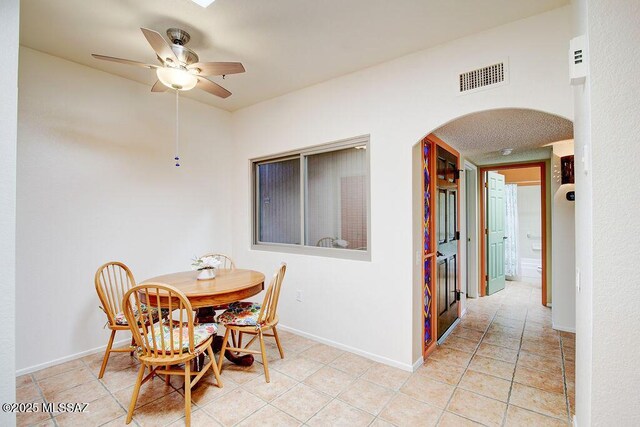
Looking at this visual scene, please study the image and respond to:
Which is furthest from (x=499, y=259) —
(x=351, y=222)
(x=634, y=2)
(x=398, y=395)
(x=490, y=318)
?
(x=634, y=2)

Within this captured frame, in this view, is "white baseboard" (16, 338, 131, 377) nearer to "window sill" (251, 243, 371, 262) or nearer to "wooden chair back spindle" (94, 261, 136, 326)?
"wooden chair back spindle" (94, 261, 136, 326)

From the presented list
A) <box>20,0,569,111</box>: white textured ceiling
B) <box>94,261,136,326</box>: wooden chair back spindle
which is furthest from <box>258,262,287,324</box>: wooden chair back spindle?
<box>20,0,569,111</box>: white textured ceiling

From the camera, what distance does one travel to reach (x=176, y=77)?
210 centimetres

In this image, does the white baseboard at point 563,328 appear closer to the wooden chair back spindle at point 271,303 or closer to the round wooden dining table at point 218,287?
the wooden chair back spindle at point 271,303

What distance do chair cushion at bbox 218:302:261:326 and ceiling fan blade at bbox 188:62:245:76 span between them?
188 cm

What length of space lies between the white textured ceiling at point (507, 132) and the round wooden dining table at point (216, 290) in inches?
89.0

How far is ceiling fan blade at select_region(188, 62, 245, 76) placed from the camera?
79.5 inches

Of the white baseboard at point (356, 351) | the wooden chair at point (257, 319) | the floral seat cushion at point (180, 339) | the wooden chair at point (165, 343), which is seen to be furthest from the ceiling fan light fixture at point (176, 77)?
the white baseboard at point (356, 351)

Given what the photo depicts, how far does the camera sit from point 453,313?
358 centimetres

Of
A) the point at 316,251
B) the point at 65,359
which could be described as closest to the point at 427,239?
the point at 316,251

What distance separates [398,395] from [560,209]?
3070mm

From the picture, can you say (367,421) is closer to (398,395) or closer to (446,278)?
(398,395)

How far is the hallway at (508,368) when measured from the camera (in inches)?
77.8

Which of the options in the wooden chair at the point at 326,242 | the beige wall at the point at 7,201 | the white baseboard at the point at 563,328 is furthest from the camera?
the white baseboard at the point at 563,328
